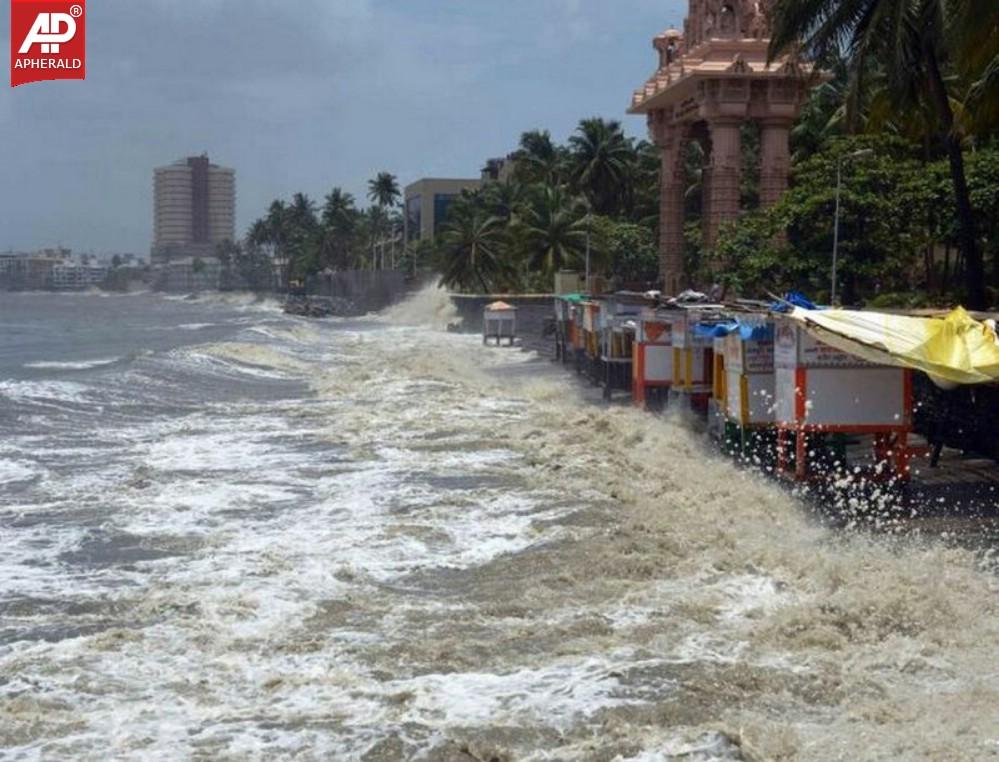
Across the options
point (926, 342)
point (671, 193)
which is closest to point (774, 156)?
point (671, 193)

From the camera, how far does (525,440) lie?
70.0ft

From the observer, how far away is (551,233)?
6906 cm

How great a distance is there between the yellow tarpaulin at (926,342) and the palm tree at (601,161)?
6347 cm

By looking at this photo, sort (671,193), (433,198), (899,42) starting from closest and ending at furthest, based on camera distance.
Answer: (899,42)
(671,193)
(433,198)

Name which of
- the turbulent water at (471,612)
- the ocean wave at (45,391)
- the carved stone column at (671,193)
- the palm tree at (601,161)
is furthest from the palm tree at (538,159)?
the turbulent water at (471,612)

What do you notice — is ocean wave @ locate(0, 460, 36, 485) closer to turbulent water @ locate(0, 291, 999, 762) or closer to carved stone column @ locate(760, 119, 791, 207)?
turbulent water @ locate(0, 291, 999, 762)

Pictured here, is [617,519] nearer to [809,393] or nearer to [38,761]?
[809,393]

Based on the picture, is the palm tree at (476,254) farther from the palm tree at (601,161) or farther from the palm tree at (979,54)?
the palm tree at (979,54)

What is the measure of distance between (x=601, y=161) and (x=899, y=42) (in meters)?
56.2

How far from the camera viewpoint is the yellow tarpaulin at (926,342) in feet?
42.6

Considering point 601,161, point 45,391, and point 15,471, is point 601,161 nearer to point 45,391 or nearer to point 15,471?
point 45,391

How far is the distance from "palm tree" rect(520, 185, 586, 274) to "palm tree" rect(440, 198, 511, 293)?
21.1ft

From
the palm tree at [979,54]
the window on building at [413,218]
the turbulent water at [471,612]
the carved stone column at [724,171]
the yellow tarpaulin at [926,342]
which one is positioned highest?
the window on building at [413,218]

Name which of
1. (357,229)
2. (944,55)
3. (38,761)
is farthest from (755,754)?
(357,229)
